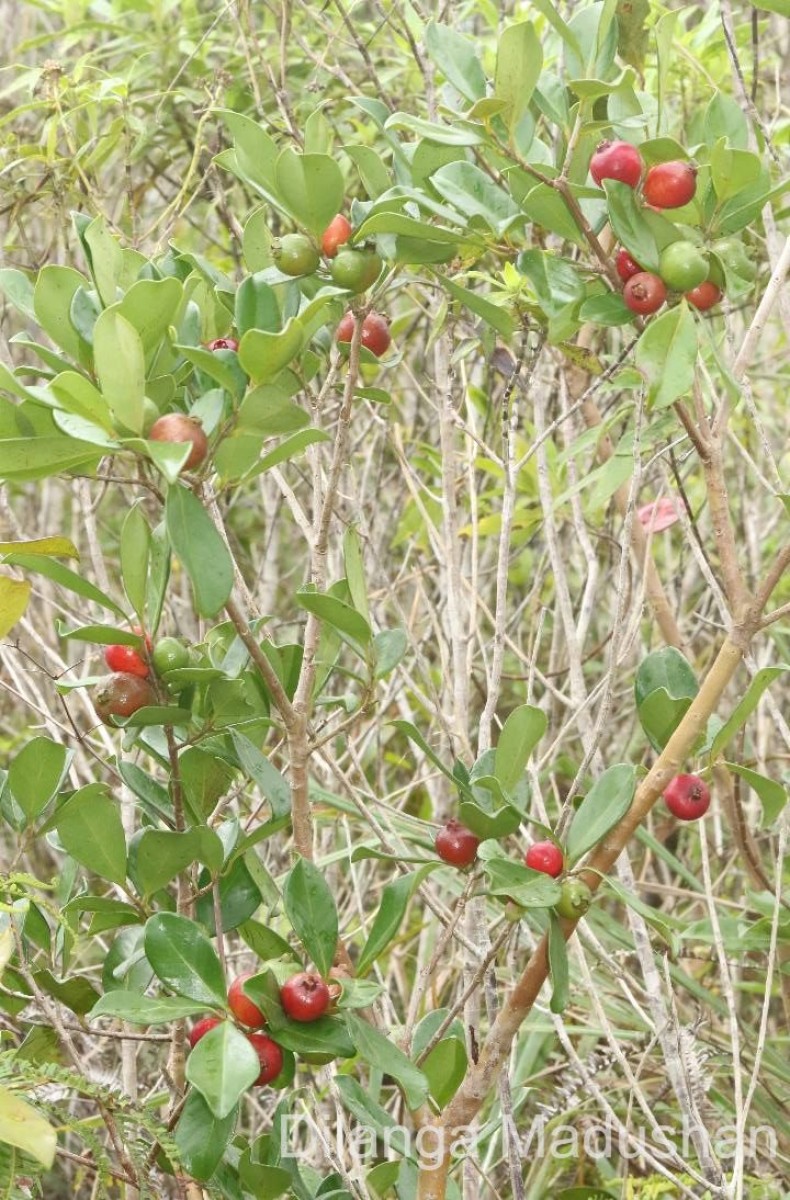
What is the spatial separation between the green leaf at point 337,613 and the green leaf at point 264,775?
0.39ft

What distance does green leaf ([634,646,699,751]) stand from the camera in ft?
3.79

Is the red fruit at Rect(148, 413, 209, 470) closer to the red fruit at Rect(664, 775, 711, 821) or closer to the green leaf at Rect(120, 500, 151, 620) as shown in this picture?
the green leaf at Rect(120, 500, 151, 620)

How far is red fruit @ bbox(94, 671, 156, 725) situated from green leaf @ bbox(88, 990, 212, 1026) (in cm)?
20

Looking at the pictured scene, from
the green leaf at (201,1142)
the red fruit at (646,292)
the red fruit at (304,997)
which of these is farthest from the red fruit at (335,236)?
the green leaf at (201,1142)

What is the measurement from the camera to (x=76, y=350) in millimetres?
950

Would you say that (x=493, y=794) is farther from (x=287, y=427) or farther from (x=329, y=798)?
(x=329, y=798)

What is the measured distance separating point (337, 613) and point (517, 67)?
1.45ft

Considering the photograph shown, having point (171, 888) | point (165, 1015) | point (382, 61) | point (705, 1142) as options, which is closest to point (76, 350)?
point (165, 1015)

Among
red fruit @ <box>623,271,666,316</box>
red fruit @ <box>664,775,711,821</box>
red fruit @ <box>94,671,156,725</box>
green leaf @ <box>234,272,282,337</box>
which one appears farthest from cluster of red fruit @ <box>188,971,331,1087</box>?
red fruit @ <box>623,271,666,316</box>

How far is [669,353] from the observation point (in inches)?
39.7

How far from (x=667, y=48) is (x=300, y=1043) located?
2.77ft

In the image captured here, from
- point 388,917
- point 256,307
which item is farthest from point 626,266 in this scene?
point 388,917

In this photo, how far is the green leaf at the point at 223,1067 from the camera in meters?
0.85

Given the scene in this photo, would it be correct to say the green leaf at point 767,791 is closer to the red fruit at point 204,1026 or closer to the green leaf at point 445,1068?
the green leaf at point 445,1068
